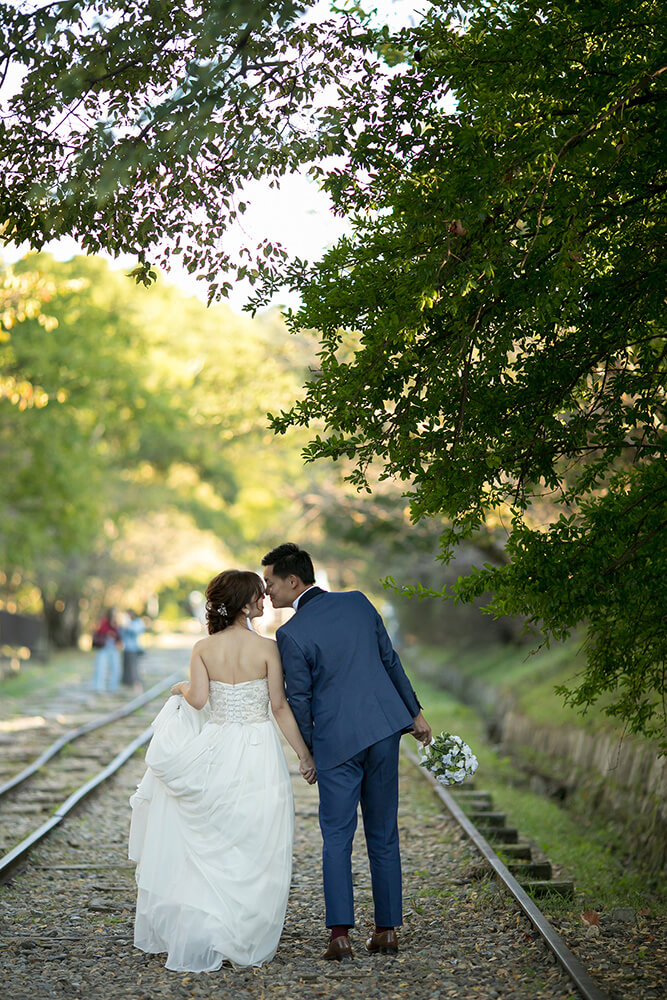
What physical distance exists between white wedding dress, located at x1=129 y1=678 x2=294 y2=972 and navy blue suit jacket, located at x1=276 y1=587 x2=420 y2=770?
0.28m

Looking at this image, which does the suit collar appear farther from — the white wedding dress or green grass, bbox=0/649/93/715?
green grass, bbox=0/649/93/715

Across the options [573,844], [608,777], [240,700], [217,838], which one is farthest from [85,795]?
[240,700]

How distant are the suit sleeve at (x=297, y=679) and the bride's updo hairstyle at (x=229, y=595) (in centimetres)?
28

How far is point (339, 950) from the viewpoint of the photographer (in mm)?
6301

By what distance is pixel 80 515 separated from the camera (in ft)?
92.2

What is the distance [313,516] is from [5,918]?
60.7ft

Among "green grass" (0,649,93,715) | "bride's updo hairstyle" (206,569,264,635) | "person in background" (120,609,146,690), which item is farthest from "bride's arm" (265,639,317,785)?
"person in background" (120,609,146,690)

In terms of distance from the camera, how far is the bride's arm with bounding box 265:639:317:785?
6434 millimetres

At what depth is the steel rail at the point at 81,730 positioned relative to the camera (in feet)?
42.0

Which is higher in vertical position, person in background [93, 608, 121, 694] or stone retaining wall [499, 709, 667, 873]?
person in background [93, 608, 121, 694]

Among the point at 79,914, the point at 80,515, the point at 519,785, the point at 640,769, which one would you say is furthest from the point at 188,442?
the point at 79,914

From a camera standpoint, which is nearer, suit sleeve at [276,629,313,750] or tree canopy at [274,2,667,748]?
tree canopy at [274,2,667,748]

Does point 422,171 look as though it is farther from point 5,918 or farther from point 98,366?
point 98,366

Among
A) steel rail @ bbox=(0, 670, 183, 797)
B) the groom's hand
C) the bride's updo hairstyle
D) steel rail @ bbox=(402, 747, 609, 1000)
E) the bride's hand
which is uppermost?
the bride's updo hairstyle
